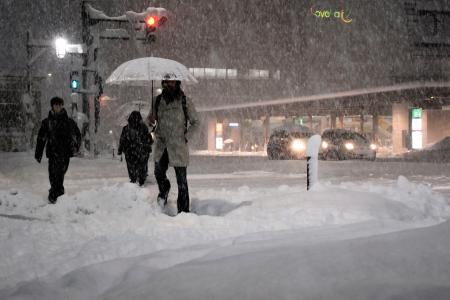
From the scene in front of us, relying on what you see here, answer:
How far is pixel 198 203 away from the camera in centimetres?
776

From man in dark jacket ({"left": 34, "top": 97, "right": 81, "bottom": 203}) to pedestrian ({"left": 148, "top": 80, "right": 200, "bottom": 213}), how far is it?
2060 millimetres

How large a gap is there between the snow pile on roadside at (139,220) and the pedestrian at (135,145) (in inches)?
97.9

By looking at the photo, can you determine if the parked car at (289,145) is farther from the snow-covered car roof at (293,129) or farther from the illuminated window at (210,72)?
the illuminated window at (210,72)

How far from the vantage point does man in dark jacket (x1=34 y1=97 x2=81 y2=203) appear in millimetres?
7715

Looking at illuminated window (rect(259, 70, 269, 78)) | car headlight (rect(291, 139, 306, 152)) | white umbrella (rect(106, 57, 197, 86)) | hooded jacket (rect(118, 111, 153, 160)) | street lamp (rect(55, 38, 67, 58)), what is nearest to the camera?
white umbrella (rect(106, 57, 197, 86))

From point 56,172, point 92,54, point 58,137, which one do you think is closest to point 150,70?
point 58,137

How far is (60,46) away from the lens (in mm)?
21281

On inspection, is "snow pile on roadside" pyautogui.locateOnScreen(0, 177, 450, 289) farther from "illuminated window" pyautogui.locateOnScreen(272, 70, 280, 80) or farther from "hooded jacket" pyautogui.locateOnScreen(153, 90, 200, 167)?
"illuminated window" pyautogui.locateOnScreen(272, 70, 280, 80)

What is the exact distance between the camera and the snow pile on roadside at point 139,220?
432cm

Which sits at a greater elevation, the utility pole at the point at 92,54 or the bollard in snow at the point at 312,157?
the utility pole at the point at 92,54

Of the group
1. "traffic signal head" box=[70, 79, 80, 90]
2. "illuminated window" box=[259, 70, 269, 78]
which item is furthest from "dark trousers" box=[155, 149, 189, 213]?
"illuminated window" box=[259, 70, 269, 78]

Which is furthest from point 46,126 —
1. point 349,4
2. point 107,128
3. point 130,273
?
point 349,4

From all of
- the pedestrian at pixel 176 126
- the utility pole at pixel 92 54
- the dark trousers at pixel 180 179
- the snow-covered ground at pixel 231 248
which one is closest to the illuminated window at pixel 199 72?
Answer: the utility pole at pixel 92 54

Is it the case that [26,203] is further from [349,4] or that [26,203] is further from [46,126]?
[349,4]
